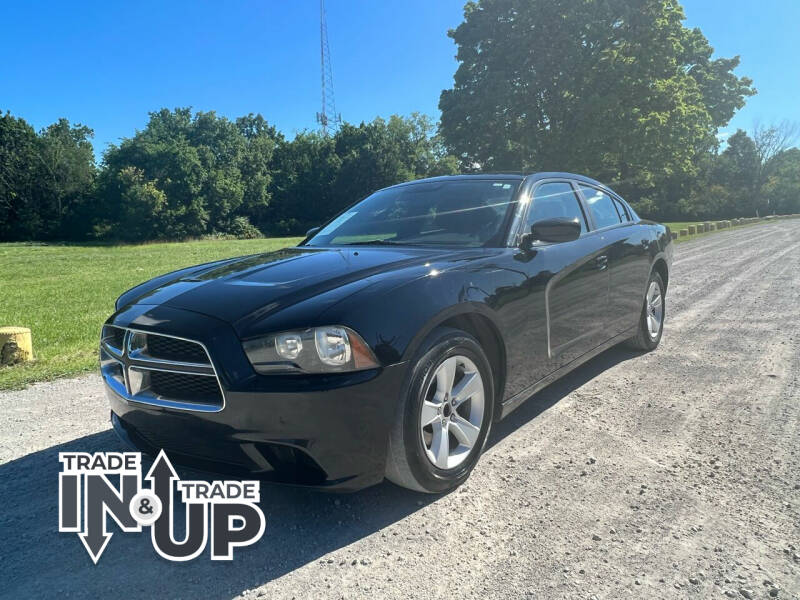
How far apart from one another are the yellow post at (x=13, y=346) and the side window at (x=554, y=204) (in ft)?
16.5

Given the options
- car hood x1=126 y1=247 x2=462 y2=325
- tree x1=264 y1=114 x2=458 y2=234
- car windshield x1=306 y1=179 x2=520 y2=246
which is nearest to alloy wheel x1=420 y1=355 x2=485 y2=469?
car hood x1=126 y1=247 x2=462 y2=325

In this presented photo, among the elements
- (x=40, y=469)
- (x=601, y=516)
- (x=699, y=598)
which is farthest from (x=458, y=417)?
(x=40, y=469)

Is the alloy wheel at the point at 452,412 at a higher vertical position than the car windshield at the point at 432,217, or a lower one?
lower

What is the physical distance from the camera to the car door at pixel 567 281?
3.39 metres

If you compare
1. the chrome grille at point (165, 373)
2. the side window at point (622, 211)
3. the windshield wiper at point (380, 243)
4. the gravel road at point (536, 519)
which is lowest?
the gravel road at point (536, 519)

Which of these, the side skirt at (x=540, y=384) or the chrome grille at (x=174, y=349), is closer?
the chrome grille at (x=174, y=349)

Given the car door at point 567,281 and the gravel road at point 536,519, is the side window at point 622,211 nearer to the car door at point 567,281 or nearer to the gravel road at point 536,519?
the car door at point 567,281

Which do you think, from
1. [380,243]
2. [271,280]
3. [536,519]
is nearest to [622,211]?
[380,243]

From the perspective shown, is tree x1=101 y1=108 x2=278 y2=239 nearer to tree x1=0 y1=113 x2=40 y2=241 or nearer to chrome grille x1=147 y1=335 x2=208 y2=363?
tree x1=0 y1=113 x2=40 y2=241

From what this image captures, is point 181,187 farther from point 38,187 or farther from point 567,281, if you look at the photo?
point 567,281

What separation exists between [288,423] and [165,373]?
0.65m

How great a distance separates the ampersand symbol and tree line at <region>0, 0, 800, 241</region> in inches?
659

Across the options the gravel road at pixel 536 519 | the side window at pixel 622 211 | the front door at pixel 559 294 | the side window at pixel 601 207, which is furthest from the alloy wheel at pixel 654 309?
the front door at pixel 559 294

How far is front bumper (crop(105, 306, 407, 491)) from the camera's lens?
7.08ft
